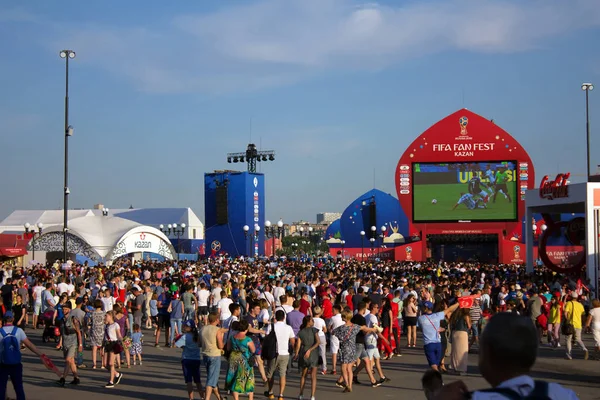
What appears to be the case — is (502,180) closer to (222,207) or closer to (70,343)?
(222,207)

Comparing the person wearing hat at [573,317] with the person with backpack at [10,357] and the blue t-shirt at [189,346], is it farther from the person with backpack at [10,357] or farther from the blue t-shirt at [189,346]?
the person with backpack at [10,357]

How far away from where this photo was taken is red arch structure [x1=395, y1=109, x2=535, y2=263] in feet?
169

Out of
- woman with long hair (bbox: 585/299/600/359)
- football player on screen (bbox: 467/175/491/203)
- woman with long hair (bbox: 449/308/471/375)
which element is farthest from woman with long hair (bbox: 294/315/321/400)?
football player on screen (bbox: 467/175/491/203)

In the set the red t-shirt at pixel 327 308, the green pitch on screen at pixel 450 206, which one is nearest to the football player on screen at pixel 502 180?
the green pitch on screen at pixel 450 206

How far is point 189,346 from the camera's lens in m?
11.1

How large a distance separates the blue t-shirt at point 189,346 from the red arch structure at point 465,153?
4149 centimetres

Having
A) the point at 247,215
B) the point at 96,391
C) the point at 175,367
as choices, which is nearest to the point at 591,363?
the point at 175,367

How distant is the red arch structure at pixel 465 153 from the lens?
169ft

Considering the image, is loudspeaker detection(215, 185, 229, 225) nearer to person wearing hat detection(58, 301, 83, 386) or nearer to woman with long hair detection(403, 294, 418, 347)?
woman with long hair detection(403, 294, 418, 347)

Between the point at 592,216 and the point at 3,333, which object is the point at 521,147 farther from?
the point at 3,333

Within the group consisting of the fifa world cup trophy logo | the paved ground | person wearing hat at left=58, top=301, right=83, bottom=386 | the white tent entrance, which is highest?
the fifa world cup trophy logo

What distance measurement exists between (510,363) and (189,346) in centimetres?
857

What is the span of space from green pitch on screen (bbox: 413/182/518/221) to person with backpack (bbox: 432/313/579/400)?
4888 cm

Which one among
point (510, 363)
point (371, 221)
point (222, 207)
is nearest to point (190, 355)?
point (510, 363)
